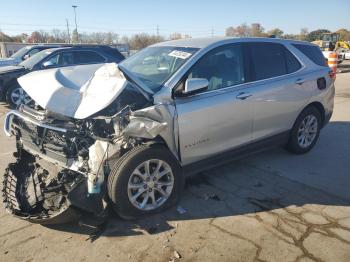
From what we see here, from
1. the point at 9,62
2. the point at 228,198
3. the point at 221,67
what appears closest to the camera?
the point at 228,198

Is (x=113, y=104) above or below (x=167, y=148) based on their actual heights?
above

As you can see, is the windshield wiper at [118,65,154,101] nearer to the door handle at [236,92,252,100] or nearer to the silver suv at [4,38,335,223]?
the silver suv at [4,38,335,223]

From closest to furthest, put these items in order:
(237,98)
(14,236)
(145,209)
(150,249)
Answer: (150,249) < (14,236) < (145,209) < (237,98)

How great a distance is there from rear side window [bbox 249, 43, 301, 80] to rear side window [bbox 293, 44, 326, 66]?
33 centimetres

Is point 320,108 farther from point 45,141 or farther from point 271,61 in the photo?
point 45,141

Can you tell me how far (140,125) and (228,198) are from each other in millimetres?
1484

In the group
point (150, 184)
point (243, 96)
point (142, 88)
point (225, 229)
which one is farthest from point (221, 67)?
point (225, 229)

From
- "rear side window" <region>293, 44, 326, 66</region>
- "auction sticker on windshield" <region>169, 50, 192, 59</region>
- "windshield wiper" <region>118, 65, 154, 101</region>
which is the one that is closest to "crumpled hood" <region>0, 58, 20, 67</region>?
"auction sticker on windshield" <region>169, 50, 192, 59</region>

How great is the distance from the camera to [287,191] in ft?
13.7

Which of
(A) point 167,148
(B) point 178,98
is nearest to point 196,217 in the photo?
(A) point 167,148

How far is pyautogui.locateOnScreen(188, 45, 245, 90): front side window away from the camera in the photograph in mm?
3922

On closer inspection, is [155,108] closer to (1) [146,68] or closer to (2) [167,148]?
(2) [167,148]

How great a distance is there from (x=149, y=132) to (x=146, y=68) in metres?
1.31

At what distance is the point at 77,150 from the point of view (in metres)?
3.32
